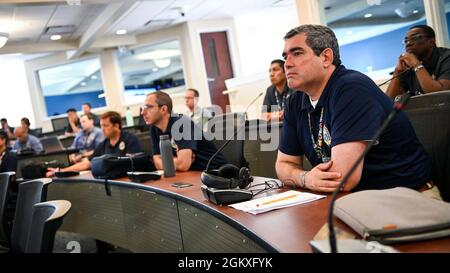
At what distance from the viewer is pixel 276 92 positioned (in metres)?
4.30

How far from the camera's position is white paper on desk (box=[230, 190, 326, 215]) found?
1.37 metres

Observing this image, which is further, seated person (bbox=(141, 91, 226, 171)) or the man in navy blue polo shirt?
seated person (bbox=(141, 91, 226, 171))

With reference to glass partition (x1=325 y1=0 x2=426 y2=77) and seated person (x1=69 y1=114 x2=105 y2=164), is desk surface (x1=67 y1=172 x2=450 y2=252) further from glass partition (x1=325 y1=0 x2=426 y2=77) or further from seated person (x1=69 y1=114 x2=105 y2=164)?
seated person (x1=69 y1=114 x2=105 y2=164)

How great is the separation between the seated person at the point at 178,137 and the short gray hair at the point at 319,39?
3.50 feet

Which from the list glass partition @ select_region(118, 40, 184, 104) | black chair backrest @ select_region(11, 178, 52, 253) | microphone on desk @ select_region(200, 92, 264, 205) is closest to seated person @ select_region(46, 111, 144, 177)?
black chair backrest @ select_region(11, 178, 52, 253)

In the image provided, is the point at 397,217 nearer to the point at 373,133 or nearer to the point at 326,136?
the point at 373,133

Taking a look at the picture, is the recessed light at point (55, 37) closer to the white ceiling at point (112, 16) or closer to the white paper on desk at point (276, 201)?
the white ceiling at point (112, 16)

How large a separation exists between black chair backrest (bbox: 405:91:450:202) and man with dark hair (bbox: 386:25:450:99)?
1279 millimetres

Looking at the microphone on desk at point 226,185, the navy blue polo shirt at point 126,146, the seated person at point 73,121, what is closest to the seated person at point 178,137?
the navy blue polo shirt at point 126,146

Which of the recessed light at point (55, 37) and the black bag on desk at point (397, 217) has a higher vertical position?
the recessed light at point (55, 37)

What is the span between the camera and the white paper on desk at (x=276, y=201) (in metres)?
1.37

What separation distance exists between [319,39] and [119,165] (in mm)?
1659
